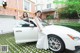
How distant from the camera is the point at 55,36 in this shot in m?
6.14

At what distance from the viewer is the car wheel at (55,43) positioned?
19.6 ft

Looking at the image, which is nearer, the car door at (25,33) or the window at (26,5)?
the car door at (25,33)

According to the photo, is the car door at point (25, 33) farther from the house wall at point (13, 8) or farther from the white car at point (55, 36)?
the house wall at point (13, 8)

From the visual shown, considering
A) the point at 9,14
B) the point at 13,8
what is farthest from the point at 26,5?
the point at 9,14

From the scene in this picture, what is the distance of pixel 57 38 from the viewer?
608cm

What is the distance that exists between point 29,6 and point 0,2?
8458 mm

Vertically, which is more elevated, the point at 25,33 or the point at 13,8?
the point at 13,8

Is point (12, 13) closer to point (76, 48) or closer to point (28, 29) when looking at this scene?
point (28, 29)

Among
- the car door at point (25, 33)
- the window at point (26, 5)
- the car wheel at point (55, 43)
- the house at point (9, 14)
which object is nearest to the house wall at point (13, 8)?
the house at point (9, 14)

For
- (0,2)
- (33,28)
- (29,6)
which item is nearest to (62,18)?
(29,6)

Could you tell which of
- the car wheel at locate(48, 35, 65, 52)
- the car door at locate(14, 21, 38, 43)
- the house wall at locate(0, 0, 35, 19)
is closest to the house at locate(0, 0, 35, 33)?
the house wall at locate(0, 0, 35, 19)

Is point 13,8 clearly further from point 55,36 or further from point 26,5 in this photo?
point 55,36

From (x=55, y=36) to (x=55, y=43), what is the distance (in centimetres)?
30

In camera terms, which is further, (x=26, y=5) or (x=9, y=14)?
(x=26, y=5)
